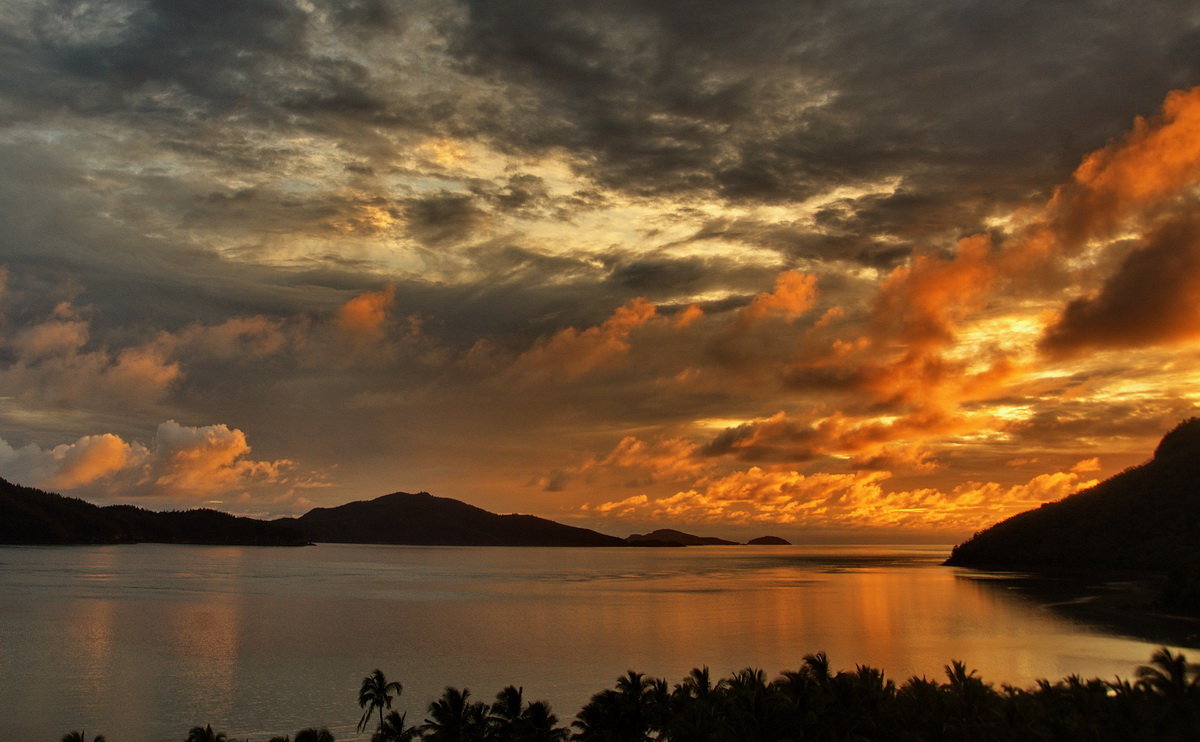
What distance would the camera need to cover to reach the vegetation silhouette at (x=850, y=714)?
43.9 meters

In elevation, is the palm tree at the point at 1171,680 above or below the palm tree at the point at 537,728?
above

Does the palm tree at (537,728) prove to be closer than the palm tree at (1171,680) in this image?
No

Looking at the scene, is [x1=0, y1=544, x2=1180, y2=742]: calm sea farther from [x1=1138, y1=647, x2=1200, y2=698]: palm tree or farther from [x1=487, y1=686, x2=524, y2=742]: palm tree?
[x1=1138, y1=647, x2=1200, y2=698]: palm tree

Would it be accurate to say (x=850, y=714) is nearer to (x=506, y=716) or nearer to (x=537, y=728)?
(x=537, y=728)

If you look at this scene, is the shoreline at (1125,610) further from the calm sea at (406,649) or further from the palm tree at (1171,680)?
the palm tree at (1171,680)

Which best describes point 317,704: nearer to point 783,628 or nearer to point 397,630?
point 397,630

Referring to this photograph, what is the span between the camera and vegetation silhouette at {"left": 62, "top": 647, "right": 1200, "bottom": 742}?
144 ft

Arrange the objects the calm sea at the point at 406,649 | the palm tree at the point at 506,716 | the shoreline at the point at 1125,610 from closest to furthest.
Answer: the palm tree at the point at 506,716 → the calm sea at the point at 406,649 → the shoreline at the point at 1125,610

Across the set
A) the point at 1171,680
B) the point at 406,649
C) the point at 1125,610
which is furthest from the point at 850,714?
the point at 1125,610

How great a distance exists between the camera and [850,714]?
5050cm

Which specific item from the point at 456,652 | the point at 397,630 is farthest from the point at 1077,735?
the point at 397,630

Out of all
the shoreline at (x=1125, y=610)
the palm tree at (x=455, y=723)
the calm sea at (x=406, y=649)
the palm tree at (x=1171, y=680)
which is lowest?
the calm sea at (x=406, y=649)

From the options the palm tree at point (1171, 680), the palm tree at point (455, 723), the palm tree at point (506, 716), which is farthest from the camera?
the palm tree at point (506, 716)

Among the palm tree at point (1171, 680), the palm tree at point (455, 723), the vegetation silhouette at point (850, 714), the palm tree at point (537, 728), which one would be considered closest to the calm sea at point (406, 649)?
the palm tree at point (455, 723)
